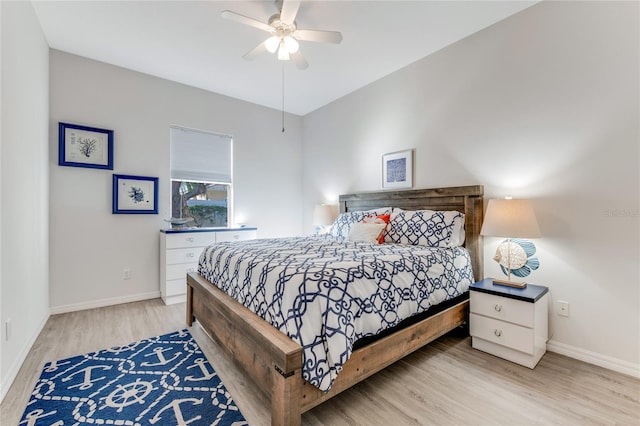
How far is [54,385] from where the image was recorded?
182 centimetres

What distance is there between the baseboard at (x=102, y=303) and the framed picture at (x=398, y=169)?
3387 millimetres

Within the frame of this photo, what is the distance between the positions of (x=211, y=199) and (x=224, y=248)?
6.62 ft

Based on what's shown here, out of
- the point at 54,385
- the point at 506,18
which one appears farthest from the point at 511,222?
the point at 54,385

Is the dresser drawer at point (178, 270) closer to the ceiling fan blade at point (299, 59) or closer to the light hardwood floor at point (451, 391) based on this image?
the light hardwood floor at point (451, 391)

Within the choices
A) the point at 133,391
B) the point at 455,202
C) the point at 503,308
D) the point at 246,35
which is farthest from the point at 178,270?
the point at 503,308

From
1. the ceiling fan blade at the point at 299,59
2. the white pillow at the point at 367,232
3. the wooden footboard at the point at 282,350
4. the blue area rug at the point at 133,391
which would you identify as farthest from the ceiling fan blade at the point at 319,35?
the blue area rug at the point at 133,391

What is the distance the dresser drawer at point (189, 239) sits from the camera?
138 inches

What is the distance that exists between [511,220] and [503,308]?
0.68 m

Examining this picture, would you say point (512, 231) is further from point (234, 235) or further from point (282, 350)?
point (234, 235)

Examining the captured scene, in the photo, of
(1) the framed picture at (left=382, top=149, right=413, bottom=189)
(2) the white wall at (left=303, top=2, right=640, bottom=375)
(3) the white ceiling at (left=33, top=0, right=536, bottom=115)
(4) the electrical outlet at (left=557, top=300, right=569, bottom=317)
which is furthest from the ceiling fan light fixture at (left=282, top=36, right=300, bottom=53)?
(4) the electrical outlet at (left=557, top=300, right=569, bottom=317)

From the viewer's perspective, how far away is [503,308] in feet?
7.13

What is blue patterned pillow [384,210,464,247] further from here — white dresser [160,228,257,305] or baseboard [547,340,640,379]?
white dresser [160,228,257,305]

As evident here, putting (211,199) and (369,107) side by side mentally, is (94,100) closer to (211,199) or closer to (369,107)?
(211,199)

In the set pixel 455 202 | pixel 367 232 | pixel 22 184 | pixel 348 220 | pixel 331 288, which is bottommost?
pixel 331 288
